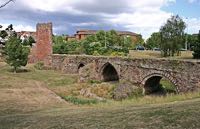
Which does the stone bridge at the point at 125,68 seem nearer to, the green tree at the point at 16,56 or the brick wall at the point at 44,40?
the brick wall at the point at 44,40

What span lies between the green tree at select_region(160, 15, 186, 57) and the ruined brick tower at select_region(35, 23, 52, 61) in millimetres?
19982

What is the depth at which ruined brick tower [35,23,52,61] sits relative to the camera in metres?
59.4

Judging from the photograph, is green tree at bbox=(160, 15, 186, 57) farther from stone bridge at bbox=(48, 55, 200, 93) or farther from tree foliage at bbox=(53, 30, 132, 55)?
stone bridge at bbox=(48, 55, 200, 93)

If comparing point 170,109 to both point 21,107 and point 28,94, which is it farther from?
point 28,94

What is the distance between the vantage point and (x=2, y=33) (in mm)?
8297

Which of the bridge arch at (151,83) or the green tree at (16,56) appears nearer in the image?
the bridge arch at (151,83)

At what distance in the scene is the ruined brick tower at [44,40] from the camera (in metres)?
59.4

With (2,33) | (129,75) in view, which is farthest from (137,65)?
(2,33)

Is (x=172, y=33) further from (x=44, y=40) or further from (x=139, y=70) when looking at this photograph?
(x=139, y=70)

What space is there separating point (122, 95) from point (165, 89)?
5964 mm

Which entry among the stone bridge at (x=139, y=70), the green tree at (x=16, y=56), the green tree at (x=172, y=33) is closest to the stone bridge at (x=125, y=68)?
the stone bridge at (x=139, y=70)

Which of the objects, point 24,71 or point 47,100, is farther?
point 24,71

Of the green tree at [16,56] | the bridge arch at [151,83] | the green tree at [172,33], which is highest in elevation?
the green tree at [172,33]

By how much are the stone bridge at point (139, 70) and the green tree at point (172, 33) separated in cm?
2026
